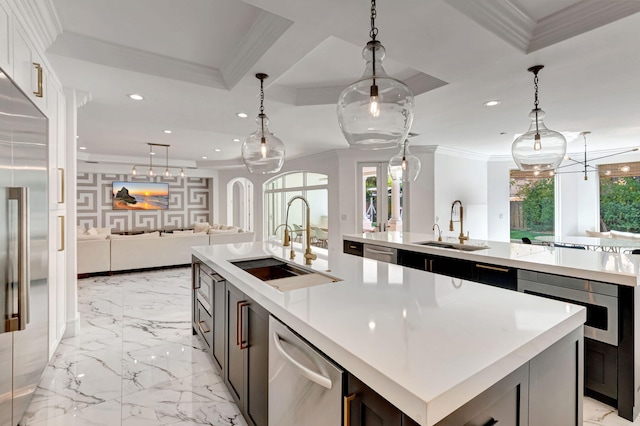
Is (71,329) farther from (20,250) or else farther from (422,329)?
(422,329)

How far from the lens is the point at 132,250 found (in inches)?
232

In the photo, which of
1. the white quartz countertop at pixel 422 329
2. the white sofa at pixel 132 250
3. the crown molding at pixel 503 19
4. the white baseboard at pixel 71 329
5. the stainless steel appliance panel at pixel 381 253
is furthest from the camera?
the white sofa at pixel 132 250

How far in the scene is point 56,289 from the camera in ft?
8.94

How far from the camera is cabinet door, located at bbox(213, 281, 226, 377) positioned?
2135 millimetres

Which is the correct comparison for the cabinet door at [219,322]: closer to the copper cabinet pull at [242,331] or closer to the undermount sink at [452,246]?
the copper cabinet pull at [242,331]

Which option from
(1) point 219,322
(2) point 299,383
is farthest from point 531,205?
(2) point 299,383

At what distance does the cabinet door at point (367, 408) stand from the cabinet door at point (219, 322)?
1339mm

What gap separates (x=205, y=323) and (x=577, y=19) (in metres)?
3.44

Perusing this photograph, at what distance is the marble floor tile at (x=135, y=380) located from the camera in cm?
196

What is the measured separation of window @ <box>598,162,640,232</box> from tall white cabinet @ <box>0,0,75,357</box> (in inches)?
350

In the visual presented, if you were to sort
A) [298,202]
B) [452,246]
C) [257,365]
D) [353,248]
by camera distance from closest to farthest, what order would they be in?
[257,365]
[452,246]
[353,248]
[298,202]

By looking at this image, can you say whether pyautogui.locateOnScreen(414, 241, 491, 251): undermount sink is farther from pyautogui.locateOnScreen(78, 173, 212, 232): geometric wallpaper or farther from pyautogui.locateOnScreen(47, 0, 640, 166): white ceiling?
pyautogui.locateOnScreen(78, 173, 212, 232): geometric wallpaper

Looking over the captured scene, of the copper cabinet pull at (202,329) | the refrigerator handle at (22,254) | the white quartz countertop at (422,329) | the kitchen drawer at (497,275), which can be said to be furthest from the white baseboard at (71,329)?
the kitchen drawer at (497,275)

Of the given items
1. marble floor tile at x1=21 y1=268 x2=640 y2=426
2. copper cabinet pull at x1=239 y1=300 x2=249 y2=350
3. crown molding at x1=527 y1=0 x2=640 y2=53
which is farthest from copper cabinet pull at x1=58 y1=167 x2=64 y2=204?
crown molding at x1=527 y1=0 x2=640 y2=53
